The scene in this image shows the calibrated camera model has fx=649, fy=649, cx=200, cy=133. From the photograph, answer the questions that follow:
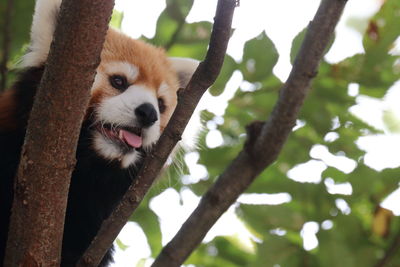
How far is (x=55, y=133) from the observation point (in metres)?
2.53

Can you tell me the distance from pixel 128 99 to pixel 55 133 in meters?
1.35

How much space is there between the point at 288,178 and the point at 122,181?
1059 millimetres

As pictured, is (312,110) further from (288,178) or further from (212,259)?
(212,259)

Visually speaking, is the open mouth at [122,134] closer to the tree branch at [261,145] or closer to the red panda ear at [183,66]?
the tree branch at [261,145]

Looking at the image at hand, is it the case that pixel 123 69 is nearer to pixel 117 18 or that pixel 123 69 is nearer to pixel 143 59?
pixel 143 59

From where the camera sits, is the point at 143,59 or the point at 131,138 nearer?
the point at 131,138

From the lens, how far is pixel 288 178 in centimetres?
393

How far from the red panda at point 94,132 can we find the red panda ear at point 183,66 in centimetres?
35

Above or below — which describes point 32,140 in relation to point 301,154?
above

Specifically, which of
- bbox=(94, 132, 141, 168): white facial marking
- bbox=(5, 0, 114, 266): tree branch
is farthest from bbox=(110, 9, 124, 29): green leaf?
bbox=(5, 0, 114, 266): tree branch

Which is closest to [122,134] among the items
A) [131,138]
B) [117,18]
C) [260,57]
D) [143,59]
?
[131,138]

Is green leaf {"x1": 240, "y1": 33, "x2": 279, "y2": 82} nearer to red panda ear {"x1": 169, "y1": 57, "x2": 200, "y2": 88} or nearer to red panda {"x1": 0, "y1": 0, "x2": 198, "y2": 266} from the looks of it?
red panda ear {"x1": 169, "y1": 57, "x2": 200, "y2": 88}

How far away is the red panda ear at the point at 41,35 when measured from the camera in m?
3.95

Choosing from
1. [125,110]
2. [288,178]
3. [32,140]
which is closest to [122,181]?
[125,110]
